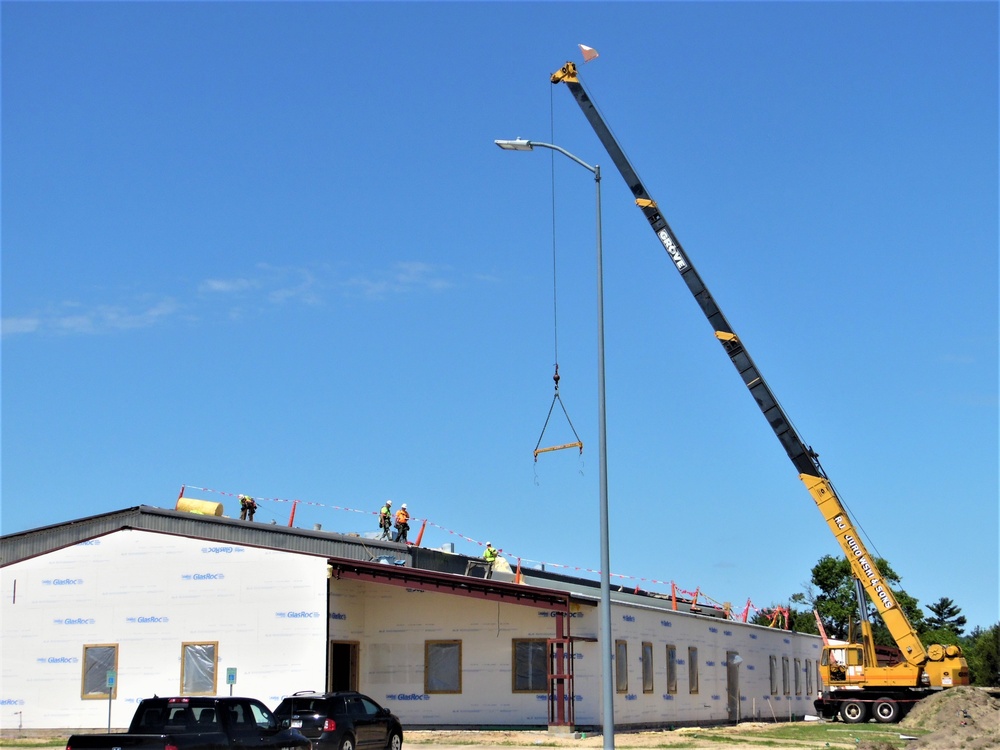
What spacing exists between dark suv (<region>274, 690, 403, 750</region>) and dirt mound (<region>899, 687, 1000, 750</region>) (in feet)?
51.0

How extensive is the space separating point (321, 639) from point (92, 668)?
780 centimetres

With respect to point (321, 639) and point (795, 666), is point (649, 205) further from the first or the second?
point (795, 666)

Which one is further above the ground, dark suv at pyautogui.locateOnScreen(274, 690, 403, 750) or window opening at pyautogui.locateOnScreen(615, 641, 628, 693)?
window opening at pyautogui.locateOnScreen(615, 641, 628, 693)

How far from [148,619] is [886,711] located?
26.5 metres

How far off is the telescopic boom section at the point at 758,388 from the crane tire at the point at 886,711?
10.7 feet

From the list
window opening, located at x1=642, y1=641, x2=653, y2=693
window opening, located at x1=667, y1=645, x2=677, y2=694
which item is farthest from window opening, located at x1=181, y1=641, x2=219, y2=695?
window opening, located at x1=667, y1=645, x2=677, y2=694

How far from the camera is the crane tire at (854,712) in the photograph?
145 ft

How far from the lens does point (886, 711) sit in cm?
4356

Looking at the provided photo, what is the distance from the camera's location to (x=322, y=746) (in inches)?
975

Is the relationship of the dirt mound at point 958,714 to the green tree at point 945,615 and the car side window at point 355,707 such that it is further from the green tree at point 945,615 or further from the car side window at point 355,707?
the green tree at point 945,615

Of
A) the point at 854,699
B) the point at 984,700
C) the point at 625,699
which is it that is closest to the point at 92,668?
the point at 625,699

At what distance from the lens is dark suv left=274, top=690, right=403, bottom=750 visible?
25.0 meters

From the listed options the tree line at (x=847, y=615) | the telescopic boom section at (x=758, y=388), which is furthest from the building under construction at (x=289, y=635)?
the tree line at (x=847, y=615)

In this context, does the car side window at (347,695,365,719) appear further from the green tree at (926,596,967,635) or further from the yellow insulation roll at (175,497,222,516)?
the green tree at (926,596,967,635)
